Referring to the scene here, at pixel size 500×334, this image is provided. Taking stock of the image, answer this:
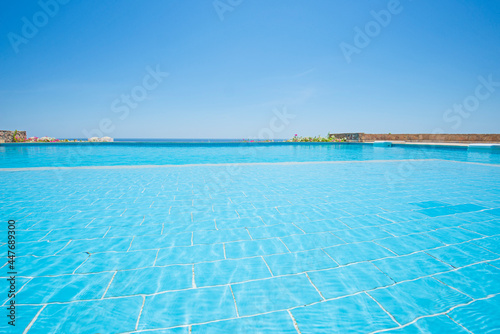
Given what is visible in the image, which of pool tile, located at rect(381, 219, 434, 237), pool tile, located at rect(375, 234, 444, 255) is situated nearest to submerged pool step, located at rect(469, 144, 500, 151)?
pool tile, located at rect(381, 219, 434, 237)

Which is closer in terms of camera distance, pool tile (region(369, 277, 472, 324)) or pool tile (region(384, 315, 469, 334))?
pool tile (region(384, 315, 469, 334))

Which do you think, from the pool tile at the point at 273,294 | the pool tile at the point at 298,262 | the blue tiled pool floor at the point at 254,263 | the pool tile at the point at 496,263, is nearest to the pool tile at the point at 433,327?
the blue tiled pool floor at the point at 254,263

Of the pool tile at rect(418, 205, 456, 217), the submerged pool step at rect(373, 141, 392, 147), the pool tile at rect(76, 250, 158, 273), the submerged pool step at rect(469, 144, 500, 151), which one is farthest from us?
the submerged pool step at rect(373, 141, 392, 147)

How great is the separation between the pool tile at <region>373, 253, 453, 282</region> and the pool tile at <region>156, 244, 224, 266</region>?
148 cm

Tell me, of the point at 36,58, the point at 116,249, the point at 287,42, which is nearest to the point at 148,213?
the point at 116,249

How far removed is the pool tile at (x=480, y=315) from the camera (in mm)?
1284

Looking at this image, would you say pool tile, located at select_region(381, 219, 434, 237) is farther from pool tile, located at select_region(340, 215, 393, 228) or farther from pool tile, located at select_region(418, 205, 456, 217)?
pool tile, located at select_region(418, 205, 456, 217)

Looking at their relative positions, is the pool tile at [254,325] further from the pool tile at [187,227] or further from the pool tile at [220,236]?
the pool tile at [187,227]

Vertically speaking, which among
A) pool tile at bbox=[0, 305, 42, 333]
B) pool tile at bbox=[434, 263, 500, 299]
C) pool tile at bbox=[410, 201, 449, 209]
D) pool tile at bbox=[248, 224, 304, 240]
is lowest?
pool tile at bbox=[434, 263, 500, 299]

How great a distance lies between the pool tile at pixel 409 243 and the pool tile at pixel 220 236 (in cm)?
150

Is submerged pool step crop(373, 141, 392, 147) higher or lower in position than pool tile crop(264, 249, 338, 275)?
higher

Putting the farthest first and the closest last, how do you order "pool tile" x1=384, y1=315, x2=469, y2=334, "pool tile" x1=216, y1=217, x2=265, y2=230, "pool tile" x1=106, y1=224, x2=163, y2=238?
1. "pool tile" x1=216, y1=217, x2=265, y2=230
2. "pool tile" x1=106, y1=224, x2=163, y2=238
3. "pool tile" x1=384, y1=315, x2=469, y2=334

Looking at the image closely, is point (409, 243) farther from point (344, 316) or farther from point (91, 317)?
point (91, 317)

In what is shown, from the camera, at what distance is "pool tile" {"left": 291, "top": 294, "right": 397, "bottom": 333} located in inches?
50.5
